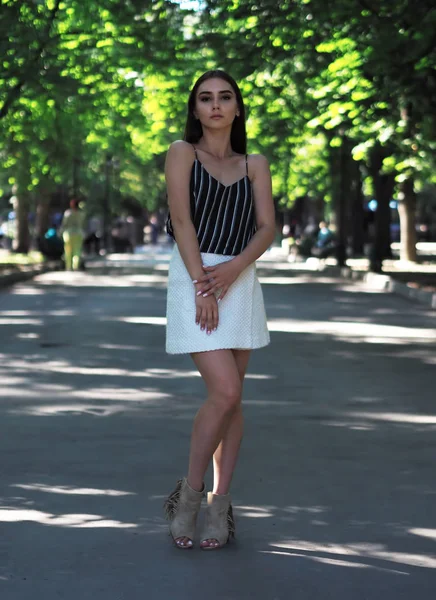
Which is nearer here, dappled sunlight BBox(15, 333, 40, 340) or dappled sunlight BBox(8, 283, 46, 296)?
dappled sunlight BBox(15, 333, 40, 340)

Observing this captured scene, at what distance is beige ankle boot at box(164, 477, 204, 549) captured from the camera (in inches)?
236

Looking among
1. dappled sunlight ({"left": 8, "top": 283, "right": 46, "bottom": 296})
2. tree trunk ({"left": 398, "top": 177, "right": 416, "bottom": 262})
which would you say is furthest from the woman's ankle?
tree trunk ({"left": 398, "top": 177, "right": 416, "bottom": 262})

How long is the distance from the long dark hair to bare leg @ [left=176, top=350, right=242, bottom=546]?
91cm

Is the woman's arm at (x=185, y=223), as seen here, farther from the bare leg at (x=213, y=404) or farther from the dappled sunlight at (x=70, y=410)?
the dappled sunlight at (x=70, y=410)

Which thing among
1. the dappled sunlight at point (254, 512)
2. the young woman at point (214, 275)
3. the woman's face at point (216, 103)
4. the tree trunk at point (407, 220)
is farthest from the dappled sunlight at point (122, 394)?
the tree trunk at point (407, 220)

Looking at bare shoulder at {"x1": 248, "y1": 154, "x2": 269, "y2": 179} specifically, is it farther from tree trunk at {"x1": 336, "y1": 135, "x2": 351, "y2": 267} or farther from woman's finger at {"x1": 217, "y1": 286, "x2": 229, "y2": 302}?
tree trunk at {"x1": 336, "y1": 135, "x2": 351, "y2": 267}

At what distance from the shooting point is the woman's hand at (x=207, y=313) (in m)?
5.85

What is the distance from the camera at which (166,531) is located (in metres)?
6.29

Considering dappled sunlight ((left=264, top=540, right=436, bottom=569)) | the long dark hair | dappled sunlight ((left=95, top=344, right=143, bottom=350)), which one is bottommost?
dappled sunlight ((left=95, top=344, right=143, bottom=350))

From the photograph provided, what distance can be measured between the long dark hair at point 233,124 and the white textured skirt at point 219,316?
1.61 ft

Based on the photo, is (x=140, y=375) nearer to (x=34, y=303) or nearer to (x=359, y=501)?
(x=359, y=501)

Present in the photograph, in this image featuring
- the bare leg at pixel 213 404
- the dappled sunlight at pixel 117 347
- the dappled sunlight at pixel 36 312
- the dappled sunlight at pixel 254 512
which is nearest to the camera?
the bare leg at pixel 213 404

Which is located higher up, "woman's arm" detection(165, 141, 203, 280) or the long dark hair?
the long dark hair

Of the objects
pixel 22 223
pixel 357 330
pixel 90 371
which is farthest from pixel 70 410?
pixel 22 223
